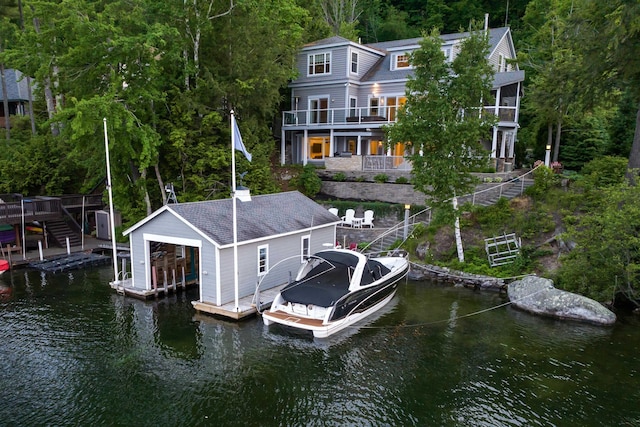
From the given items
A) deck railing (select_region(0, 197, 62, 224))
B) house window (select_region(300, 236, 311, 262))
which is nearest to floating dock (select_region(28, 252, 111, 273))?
deck railing (select_region(0, 197, 62, 224))

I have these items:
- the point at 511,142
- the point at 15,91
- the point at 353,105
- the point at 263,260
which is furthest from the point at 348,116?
the point at 15,91

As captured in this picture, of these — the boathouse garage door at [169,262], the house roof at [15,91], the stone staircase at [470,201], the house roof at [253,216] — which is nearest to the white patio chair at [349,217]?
the stone staircase at [470,201]

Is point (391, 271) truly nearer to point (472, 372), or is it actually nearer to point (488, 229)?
point (472, 372)

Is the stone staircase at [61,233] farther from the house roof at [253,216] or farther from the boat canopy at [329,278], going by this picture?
Result: the boat canopy at [329,278]

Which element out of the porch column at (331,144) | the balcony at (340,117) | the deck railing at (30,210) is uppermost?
the balcony at (340,117)

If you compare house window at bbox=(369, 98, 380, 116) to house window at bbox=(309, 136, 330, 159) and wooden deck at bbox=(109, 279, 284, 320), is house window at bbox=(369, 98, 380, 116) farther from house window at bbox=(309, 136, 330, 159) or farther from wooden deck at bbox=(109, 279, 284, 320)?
wooden deck at bbox=(109, 279, 284, 320)
